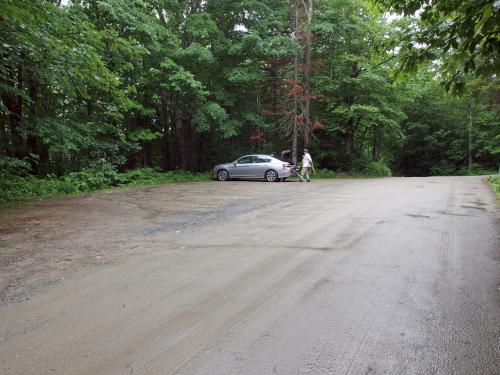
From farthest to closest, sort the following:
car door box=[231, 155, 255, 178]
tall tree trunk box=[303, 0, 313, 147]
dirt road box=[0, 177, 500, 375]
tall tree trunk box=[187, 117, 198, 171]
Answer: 1. tall tree trunk box=[187, 117, 198, 171]
2. tall tree trunk box=[303, 0, 313, 147]
3. car door box=[231, 155, 255, 178]
4. dirt road box=[0, 177, 500, 375]

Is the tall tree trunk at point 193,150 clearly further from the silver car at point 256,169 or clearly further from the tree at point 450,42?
the tree at point 450,42

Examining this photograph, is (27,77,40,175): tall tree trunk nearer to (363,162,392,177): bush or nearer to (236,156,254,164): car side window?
(236,156,254,164): car side window

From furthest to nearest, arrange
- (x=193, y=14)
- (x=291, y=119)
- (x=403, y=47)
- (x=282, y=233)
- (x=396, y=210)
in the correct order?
(x=291, y=119), (x=193, y=14), (x=396, y=210), (x=282, y=233), (x=403, y=47)

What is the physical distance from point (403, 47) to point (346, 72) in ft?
71.7

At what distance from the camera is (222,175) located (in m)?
21.5

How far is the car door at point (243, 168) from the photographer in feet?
68.1

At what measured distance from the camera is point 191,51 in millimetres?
20047


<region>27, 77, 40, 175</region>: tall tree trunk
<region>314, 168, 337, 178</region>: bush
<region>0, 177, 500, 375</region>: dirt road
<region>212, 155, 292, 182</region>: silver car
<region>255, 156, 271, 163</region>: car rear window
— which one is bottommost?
<region>0, 177, 500, 375</region>: dirt road

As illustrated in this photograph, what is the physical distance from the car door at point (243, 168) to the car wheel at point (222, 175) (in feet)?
1.43

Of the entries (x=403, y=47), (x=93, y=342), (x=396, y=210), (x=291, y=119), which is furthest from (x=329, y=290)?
(x=291, y=119)

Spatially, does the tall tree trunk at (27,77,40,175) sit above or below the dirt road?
above

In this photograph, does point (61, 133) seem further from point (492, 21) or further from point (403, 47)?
point (492, 21)

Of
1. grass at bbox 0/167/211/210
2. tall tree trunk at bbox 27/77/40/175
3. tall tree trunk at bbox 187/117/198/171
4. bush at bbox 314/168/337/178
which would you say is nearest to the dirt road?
grass at bbox 0/167/211/210

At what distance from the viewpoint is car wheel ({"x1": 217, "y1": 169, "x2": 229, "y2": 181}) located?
2145cm
